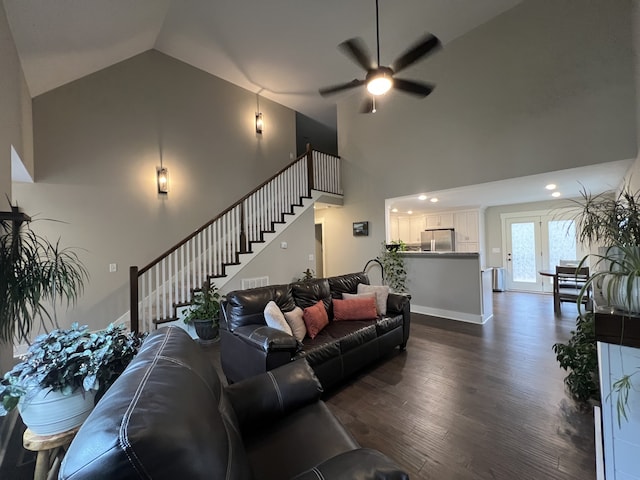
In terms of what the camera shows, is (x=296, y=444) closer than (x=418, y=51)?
Yes

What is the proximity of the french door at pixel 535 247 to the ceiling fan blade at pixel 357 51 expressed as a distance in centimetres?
669

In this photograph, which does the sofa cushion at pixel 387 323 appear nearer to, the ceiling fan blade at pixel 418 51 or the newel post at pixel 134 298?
the ceiling fan blade at pixel 418 51

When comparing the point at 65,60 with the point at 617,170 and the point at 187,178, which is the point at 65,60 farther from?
the point at 617,170

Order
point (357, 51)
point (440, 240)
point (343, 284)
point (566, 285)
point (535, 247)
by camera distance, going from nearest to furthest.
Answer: point (357, 51)
point (343, 284)
point (566, 285)
point (535, 247)
point (440, 240)

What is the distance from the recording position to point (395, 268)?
5566mm

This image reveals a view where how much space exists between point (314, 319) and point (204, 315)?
1.92 metres

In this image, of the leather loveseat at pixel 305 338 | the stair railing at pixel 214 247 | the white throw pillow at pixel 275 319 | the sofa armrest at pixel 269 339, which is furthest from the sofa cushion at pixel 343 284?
the stair railing at pixel 214 247

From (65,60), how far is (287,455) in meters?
5.16

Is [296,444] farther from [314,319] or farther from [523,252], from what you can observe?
[523,252]

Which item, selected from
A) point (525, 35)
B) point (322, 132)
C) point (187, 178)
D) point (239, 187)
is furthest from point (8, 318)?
point (322, 132)

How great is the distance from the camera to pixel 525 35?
3.92 metres

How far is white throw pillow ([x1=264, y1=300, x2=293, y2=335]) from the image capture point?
252 cm

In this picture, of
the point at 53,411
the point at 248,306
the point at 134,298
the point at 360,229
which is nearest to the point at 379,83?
the point at 248,306

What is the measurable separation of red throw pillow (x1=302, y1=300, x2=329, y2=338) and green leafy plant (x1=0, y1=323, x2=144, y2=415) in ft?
5.67
